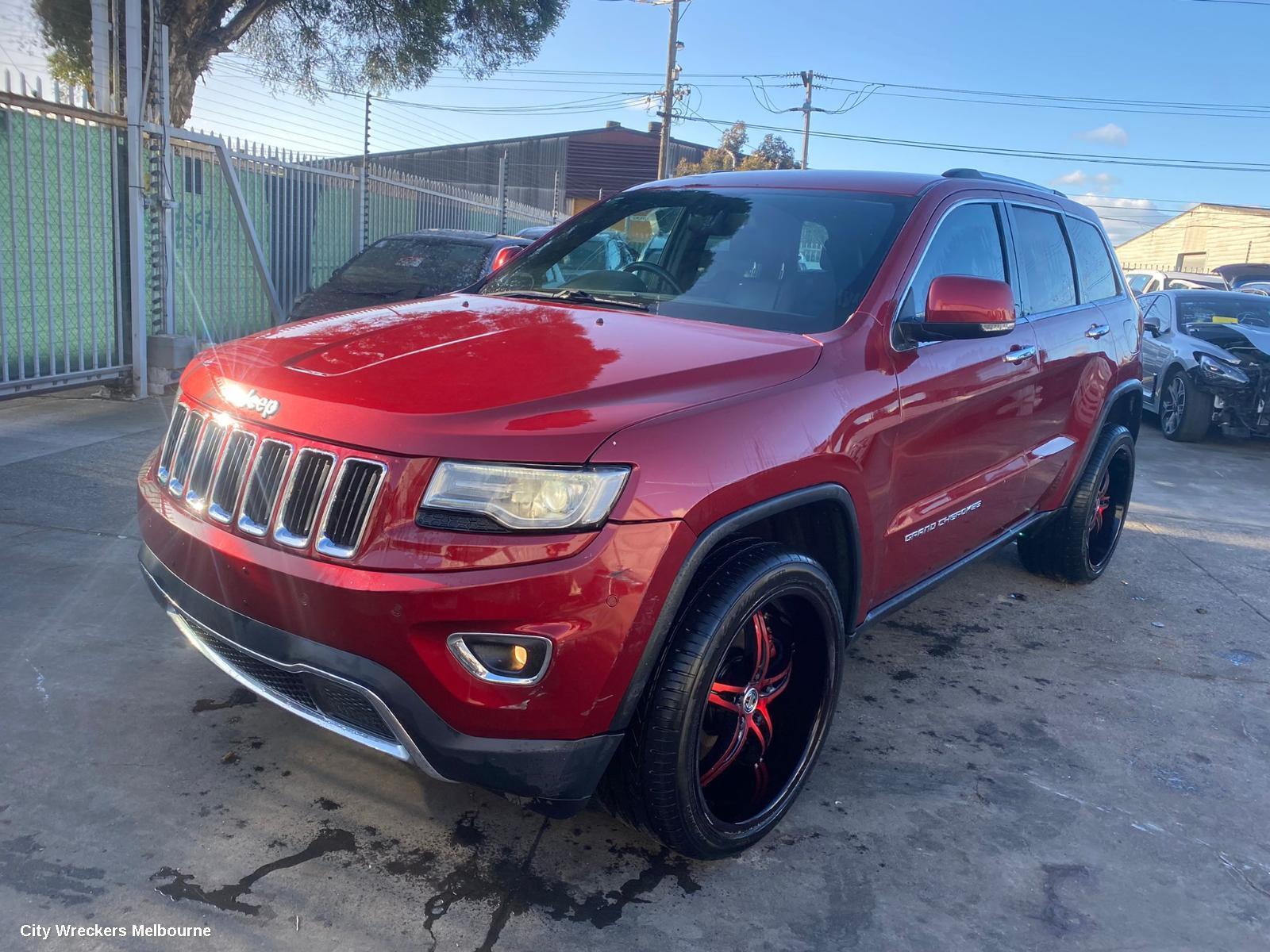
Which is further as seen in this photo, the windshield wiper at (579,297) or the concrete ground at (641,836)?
the windshield wiper at (579,297)

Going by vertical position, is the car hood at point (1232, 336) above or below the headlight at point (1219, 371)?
above

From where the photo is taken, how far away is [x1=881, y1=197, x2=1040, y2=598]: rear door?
3215 mm

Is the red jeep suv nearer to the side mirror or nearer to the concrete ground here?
the side mirror

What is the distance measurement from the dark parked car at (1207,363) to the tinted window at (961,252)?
261 inches

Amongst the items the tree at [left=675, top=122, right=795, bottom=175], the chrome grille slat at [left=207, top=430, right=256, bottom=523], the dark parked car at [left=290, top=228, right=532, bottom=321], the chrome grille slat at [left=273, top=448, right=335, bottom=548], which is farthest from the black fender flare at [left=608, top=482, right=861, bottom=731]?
the tree at [left=675, top=122, right=795, bottom=175]

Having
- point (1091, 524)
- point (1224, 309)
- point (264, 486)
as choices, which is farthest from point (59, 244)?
point (1224, 309)

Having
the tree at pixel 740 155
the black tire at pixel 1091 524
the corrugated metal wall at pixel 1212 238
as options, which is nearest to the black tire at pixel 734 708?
the black tire at pixel 1091 524

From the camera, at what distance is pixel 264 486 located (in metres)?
2.41

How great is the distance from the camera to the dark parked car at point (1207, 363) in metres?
9.91

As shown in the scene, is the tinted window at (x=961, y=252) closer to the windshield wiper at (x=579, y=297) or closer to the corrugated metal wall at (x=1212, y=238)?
the windshield wiper at (x=579, y=297)

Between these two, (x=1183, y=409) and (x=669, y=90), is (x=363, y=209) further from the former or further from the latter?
(x=669, y=90)

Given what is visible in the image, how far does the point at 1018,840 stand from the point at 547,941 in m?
1.40

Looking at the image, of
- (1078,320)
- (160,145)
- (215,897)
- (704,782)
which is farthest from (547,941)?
(160,145)

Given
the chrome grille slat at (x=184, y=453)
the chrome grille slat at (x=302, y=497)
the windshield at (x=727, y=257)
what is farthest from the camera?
the windshield at (x=727, y=257)
